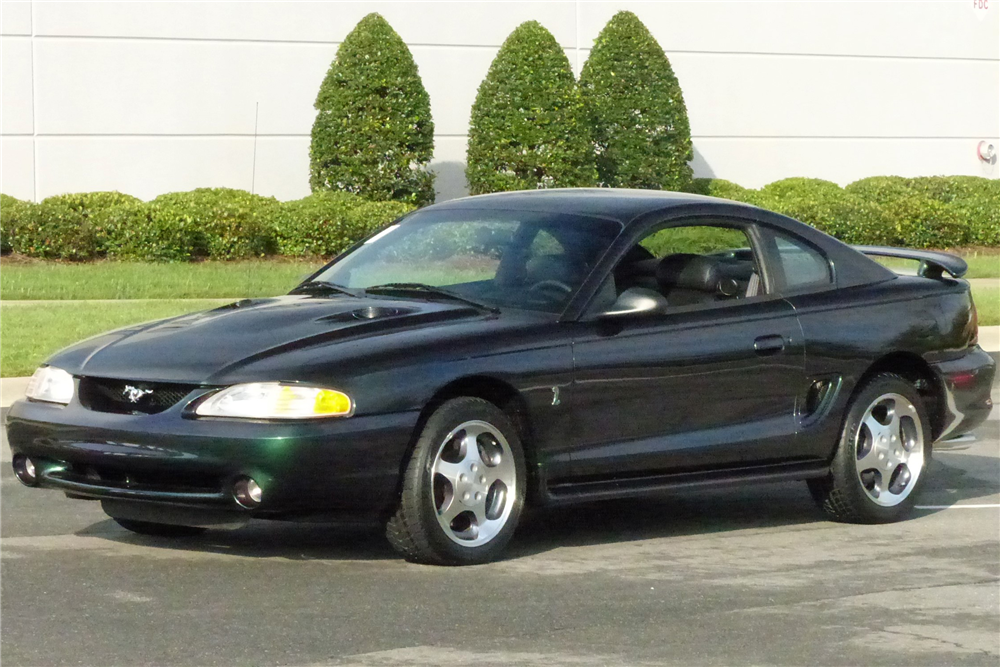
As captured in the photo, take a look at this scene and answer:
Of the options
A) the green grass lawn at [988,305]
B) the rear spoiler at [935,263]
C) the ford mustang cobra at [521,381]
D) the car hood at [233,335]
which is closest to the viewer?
the ford mustang cobra at [521,381]

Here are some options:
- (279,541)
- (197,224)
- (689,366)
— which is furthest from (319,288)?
(197,224)

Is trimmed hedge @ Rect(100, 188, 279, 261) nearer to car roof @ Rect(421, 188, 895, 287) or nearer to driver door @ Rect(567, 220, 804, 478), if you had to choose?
car roof @ Rect(421, 188, 895, 287)

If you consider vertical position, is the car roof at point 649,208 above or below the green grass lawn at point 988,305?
above

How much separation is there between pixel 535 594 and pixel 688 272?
2044mm

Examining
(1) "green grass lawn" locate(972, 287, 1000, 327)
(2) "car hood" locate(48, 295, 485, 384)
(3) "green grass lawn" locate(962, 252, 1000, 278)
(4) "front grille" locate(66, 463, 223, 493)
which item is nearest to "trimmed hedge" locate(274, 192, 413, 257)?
(1) "green grass lawn" locate(972, 287, 1000, 327)

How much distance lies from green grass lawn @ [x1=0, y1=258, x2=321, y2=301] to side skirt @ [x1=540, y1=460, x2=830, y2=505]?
999 cm

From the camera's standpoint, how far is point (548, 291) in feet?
24.1

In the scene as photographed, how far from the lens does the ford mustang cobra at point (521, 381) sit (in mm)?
6426

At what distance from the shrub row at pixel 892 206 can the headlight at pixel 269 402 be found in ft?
56.8

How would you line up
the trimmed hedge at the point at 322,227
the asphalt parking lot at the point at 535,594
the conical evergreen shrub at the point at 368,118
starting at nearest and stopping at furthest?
the asphalt parking lot at the point at 535,594
the trimmed hedge at the point at 322,227
the conical evergreen shrub at the point at 368,118

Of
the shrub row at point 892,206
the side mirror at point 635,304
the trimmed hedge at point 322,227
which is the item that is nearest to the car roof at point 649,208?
the side mirror at point 635,304

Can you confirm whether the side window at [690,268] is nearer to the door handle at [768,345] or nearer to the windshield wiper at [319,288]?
the door handle at [768,345]

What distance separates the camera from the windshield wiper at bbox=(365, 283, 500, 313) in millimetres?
7281

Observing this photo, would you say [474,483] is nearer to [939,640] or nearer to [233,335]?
[233,335]
